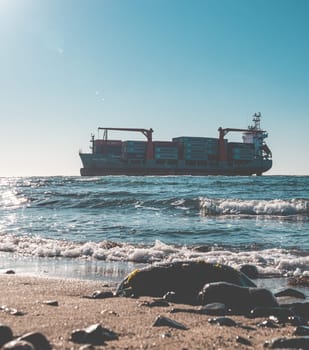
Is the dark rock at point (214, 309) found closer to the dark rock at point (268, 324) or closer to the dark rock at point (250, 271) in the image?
the dark rock at point (268, 324)

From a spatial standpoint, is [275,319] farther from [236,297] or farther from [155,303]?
[155,303]

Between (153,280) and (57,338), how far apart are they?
6.70ft

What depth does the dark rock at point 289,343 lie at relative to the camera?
2.35m

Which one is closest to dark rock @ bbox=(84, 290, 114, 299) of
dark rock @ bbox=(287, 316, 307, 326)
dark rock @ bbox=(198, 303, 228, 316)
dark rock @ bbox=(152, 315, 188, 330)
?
dark rock @ bbox=(198, 303, 228, 316)

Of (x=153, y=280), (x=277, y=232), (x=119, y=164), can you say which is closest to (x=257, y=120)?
(x=119, y=164)

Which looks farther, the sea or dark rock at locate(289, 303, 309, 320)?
the sea

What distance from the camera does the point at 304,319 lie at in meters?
3.25

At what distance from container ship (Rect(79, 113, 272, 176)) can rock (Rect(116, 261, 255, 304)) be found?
7482 centimetres

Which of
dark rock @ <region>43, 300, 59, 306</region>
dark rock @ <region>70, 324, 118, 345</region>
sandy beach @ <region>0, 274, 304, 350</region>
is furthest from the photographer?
dark rock @ <region>43, 300, 59, 306</region>

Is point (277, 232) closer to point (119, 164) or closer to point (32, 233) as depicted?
point (32, 233)

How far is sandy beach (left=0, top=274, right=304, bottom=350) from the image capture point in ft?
7.52

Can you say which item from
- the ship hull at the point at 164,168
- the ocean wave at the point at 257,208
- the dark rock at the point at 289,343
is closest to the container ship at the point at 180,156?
the ship hull at the point at 164,168

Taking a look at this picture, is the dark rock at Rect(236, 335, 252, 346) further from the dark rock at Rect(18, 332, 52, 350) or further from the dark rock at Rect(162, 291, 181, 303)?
the dark rock at Rect(162, 291, 181, 303)

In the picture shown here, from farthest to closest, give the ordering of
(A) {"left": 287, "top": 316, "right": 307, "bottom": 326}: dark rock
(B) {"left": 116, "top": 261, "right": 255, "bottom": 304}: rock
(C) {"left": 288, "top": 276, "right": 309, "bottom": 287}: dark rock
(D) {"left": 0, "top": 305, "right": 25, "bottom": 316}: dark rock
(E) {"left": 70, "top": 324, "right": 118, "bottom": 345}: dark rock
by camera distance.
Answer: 1. (C) {"left": 288, "top": 276, "right": 309, "bottom": 287}: dark rock
2. (B) {"left": 116, "top": 261, "right": 255, "bottom": 304}: rock
3. (A) {"left": 287, "top": 316, "right": 307, "bottom": 326}: dark rock
4. (D) {"left": 0, "top": 305, "right": 25, "bottom": 316}: dark rock
5. (E) {"left": 70, "top": 324, "right": 118, "bottom": 345}: dark rock
